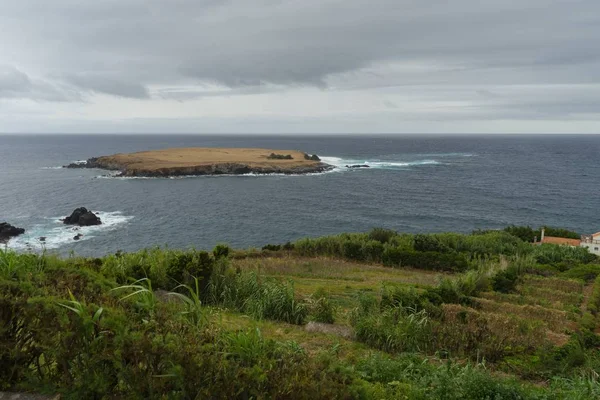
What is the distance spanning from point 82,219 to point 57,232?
293cm

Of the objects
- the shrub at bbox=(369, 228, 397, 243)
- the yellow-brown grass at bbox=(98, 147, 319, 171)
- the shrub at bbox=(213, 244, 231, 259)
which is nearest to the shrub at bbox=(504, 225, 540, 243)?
the shrub at bbox=(369, 228, 397, 243)

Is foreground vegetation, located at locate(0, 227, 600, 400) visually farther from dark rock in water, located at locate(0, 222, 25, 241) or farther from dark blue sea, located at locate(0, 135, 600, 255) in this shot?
dark rock in water, located at locate(0, 222, 25, 241)

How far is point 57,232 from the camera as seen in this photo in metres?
37.9

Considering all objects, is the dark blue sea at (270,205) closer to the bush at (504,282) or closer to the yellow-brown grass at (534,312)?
the bush at (504,282)

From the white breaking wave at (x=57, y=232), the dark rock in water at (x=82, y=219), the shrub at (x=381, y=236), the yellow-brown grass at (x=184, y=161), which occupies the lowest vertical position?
the white breaking wave at (x=57, y=232)

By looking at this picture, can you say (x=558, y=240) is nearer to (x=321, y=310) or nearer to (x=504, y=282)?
(x=504, y=282)

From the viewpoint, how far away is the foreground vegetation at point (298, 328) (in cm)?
345

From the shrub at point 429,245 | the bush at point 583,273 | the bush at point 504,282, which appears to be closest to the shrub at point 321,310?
the bush at point 504,282

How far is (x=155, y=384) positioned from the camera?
3.31 m

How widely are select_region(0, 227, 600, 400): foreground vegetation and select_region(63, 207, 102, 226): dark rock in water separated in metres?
24.8

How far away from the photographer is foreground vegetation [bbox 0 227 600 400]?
3.45m

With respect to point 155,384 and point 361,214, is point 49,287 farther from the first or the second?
point 361,214

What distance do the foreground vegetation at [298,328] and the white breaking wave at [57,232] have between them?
20612mm

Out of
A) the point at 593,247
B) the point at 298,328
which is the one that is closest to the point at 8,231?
the point at 298,328
